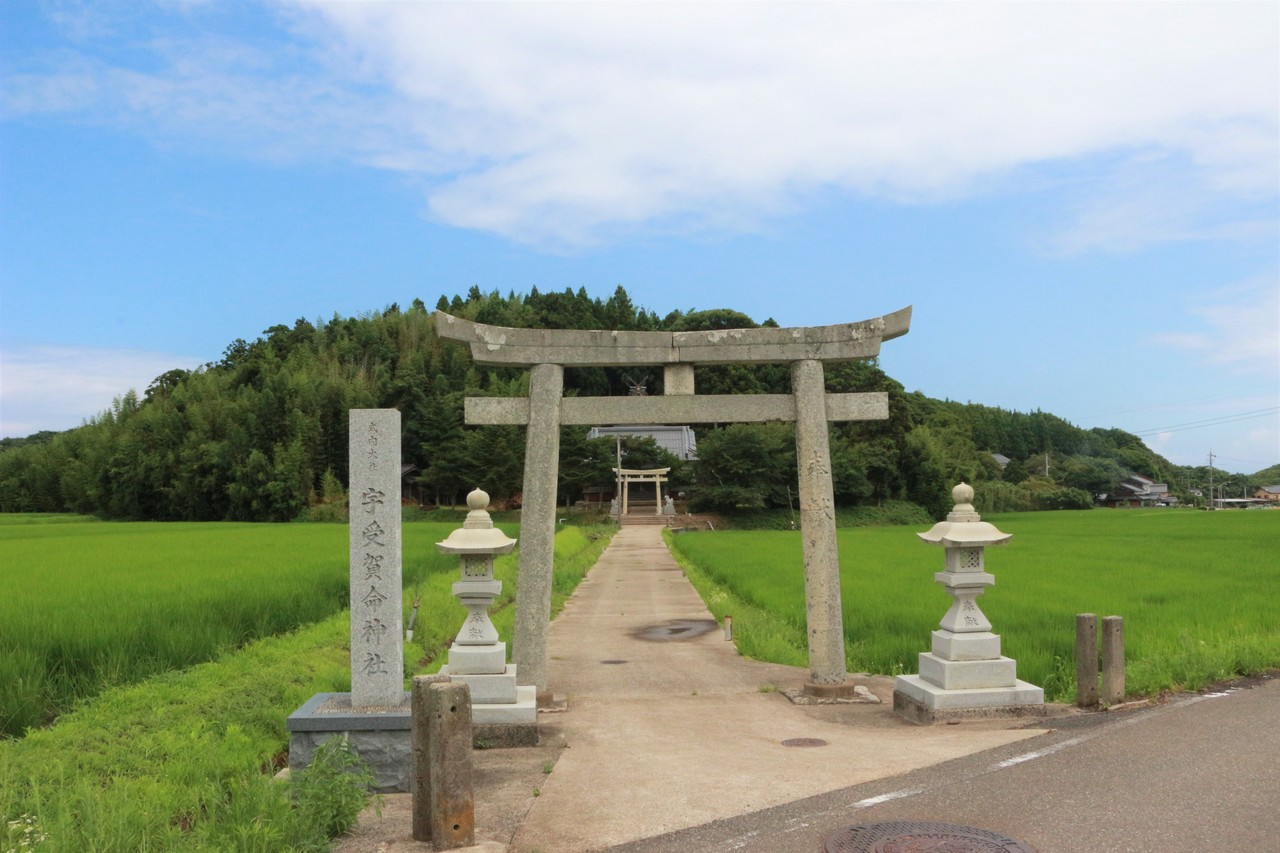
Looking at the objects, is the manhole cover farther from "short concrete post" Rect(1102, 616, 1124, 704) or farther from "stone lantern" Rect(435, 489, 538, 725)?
"short concrete post" Rect(1102, 616, 1124, 704)

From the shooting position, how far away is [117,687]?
705cm

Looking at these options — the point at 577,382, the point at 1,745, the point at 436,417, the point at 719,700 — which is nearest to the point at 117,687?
the point at 1,745

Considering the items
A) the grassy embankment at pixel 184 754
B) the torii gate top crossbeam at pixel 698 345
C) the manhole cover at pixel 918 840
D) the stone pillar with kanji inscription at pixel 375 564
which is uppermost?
the torii gate top crossbeam at pixel 698 345

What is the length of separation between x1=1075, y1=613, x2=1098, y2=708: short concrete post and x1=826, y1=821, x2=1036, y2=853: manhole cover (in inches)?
131

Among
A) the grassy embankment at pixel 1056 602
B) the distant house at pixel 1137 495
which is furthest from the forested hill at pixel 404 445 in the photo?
the grassy embankment at pixel 1056 602

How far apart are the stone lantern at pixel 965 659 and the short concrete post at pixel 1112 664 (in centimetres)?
55

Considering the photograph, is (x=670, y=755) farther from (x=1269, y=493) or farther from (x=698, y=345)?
(x=1269, y=493)

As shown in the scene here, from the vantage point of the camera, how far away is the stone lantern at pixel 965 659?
7.12 metres

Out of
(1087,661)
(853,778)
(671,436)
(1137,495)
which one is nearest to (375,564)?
(853,778)

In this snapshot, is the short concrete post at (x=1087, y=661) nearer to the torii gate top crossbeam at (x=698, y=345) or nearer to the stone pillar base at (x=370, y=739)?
the torii gate top crossbeam at (x=698, y=345)

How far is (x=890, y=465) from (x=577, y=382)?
73.9ft

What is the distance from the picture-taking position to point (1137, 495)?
239 feet

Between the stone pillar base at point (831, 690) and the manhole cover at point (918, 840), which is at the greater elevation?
the manhole cover at point (918, 840)

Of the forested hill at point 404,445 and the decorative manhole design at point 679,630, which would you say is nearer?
the decorative manhole design at point 679,630
